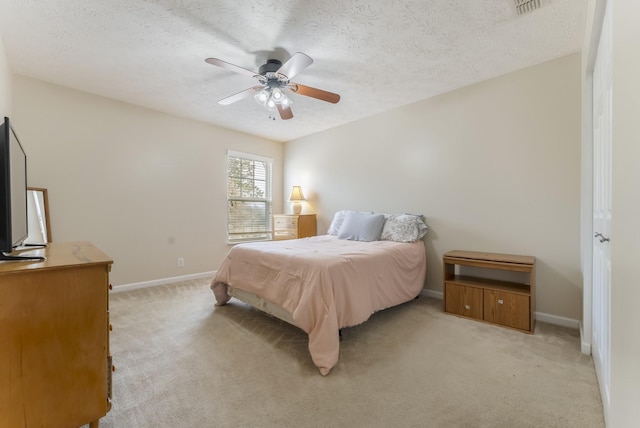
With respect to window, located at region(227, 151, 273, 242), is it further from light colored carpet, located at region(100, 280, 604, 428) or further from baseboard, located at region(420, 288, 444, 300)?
baseboard, located at region(420, 288, 444, 300)

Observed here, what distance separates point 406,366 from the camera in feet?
6.21

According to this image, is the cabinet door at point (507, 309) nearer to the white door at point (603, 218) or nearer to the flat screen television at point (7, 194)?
the white door at point (603, 218)

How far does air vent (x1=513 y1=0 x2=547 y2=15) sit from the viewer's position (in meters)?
1.83

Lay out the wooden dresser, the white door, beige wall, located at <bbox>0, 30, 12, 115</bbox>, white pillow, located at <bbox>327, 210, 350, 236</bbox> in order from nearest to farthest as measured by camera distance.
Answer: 1. the wooden dresser
2. the white door
3. beige wall, located at <bbox>0, 30, 12, 115</bbox>
4. white pillow, located at <bbox>327, 210, 350, 236</bbox>

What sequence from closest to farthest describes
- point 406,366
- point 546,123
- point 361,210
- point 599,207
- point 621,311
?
1. point 621,311
2. point 599,207
3. point 406,366
4. point 546,123
5. point 361,210

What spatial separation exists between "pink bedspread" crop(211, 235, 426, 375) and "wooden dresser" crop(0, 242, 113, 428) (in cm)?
116

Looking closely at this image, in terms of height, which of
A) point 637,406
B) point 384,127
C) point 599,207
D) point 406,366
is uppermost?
point 384,127

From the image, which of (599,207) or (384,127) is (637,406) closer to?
(599,207)

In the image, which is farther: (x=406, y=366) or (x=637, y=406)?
(x=406, y=366)

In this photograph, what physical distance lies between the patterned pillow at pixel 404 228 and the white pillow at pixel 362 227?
10cm

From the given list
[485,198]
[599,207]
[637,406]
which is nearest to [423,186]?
[485,198]

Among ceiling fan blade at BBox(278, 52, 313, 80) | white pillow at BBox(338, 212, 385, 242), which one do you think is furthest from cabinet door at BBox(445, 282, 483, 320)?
Answer: ceiling fan blade at BBox(278, 52, 313, 80)

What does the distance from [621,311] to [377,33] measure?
7.31 feet

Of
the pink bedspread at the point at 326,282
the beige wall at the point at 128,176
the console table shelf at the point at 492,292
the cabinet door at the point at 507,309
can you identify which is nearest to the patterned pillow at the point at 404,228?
the pink bedspread at the point at 326,282
